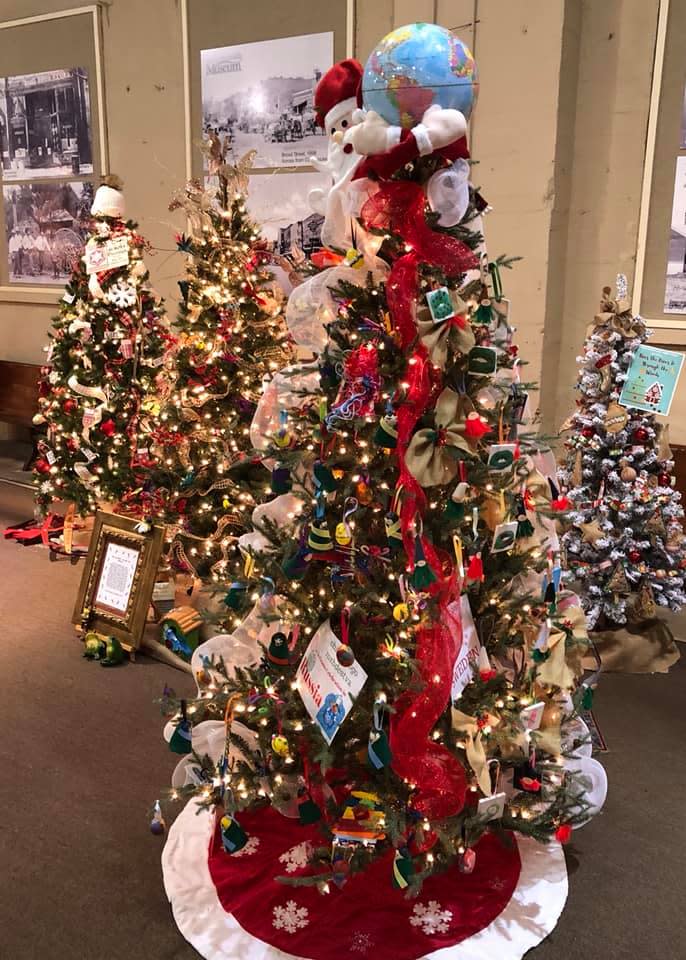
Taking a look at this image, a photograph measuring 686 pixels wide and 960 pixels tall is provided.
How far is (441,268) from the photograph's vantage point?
175 centimetres

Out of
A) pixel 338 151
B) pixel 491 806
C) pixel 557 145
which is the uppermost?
pixel 557 145

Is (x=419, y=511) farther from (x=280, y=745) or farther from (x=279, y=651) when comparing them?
(x=280, y=745)

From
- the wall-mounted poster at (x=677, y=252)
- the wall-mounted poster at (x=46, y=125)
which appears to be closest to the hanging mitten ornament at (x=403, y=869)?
the wall-mounted poster at (x=677, y=252)

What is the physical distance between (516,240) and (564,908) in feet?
9.46

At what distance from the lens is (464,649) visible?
1.87m

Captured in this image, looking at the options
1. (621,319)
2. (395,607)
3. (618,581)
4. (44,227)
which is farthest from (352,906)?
(44,227)

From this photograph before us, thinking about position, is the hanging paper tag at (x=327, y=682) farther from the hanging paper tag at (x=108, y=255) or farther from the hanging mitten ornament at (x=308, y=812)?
the hanging paper tag at (x=108, y=255)

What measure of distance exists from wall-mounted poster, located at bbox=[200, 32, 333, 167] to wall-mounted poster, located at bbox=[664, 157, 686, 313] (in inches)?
78.4

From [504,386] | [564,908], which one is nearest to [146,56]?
[504,386]

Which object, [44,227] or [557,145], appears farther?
[44,227]

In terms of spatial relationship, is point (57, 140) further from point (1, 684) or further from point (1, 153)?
point (1, 684)

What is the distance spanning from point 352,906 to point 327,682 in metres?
0.60

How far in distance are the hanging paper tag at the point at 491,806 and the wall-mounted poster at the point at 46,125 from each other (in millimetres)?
5123

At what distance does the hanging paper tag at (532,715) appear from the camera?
192 cm
